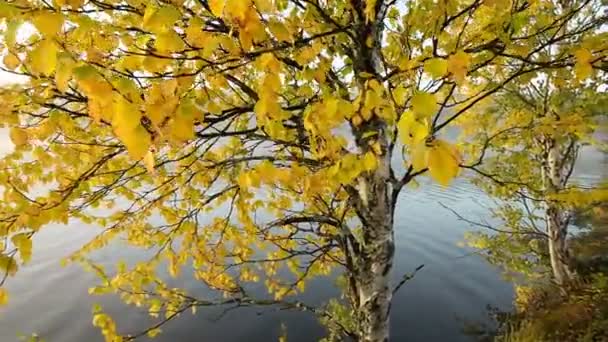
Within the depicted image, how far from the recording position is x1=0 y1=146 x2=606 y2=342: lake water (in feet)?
42.5

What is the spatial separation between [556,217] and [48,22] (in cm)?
943

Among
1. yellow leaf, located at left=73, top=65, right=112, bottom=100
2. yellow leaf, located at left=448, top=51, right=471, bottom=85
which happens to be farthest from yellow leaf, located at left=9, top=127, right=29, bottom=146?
yellow leaf, located at left=448, top=51, right=471, bottom=85

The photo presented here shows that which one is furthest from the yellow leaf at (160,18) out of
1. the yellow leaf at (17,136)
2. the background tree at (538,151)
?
the background tree at (538,151)

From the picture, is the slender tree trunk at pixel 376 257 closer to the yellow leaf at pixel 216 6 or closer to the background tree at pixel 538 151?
the yellow leaf at pixel 216 6

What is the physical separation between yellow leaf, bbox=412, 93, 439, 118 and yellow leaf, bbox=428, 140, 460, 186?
0.12m

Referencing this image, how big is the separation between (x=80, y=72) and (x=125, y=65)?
447 mm

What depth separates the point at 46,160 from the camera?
268 centimetres

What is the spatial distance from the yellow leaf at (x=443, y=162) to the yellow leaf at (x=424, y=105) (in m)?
0.12

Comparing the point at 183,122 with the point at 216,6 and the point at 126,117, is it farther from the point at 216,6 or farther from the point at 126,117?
the point at 216,6

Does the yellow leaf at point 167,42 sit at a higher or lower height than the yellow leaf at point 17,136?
lower

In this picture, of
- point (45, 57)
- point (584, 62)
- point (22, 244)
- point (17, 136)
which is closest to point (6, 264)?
point (22, 244)

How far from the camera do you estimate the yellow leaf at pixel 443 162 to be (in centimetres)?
104

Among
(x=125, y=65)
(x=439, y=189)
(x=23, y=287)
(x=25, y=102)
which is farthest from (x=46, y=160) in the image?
(x=439, y=189)

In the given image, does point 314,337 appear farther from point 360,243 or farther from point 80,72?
point 80,72
